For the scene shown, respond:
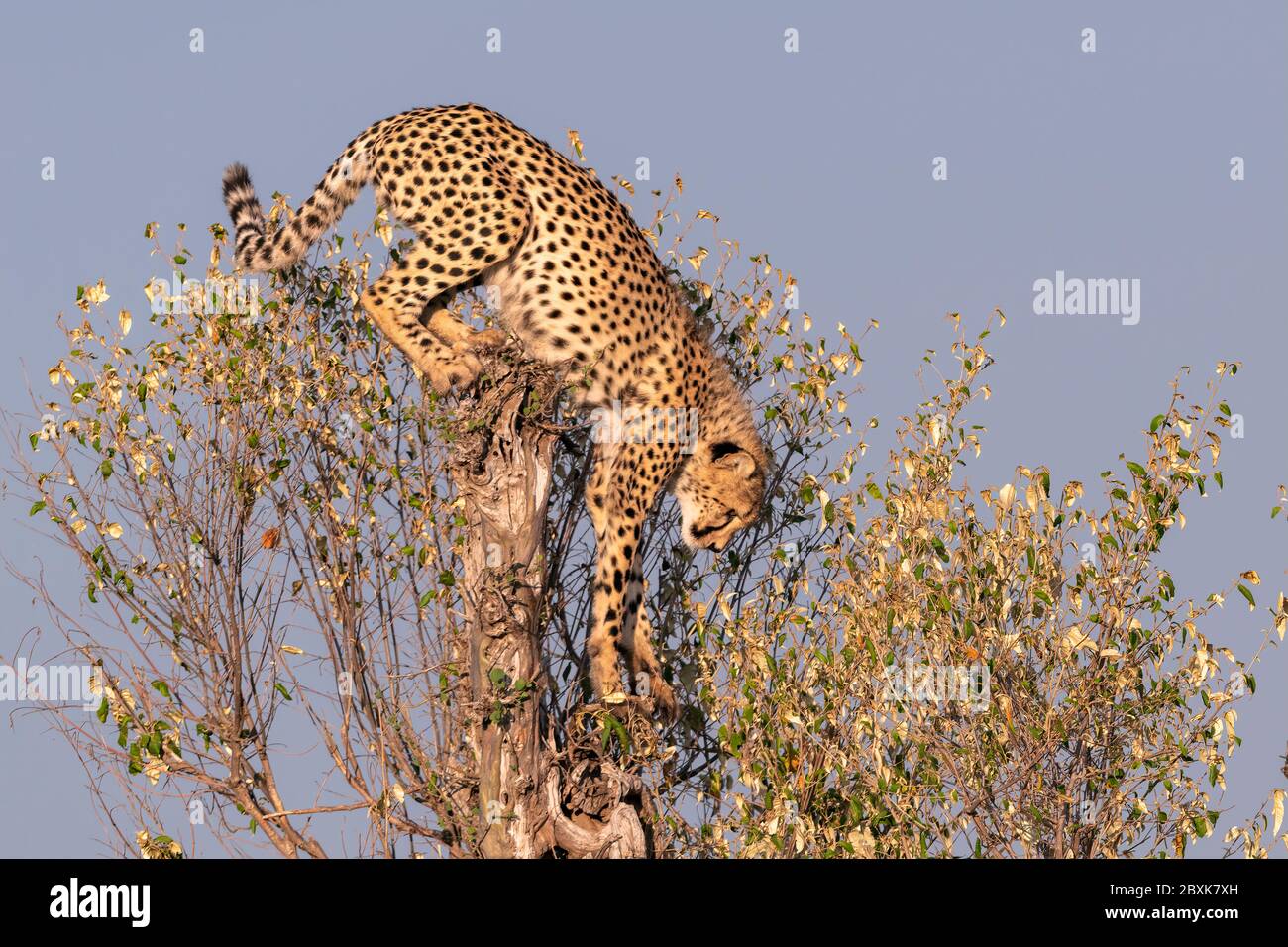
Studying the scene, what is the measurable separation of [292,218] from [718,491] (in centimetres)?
271

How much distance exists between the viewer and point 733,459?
976cm

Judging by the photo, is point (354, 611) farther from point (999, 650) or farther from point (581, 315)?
point (999, 650)

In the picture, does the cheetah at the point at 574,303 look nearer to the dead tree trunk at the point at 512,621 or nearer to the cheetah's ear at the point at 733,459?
the cheetah's ear at the point at 733,459

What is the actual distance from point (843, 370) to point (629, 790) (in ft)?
8.34

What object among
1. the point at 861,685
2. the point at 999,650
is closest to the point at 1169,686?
the point at 999,650

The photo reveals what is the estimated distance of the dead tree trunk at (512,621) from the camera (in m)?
7.91

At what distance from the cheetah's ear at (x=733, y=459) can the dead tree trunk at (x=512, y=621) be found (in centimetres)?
189

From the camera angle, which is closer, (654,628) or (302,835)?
(302,835)

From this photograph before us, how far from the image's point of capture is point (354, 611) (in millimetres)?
8570

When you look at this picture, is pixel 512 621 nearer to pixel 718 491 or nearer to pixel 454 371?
pixel 454 371

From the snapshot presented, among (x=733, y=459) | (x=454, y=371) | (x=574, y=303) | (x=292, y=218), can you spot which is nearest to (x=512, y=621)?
(x=454, y=371)

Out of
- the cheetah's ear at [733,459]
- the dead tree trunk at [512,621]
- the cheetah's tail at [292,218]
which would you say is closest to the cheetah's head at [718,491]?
the cheetah's ear at [733,459]

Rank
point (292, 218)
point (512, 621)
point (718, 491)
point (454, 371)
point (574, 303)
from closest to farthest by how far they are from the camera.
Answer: point (512, 621) < point (454, 371) < point (574, 303) < point (292, 218) < point (718, 491)

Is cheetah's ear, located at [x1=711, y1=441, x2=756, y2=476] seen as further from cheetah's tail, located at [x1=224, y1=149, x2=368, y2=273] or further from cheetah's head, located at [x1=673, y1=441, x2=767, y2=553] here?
cheetah's tail, located at [x1=224, y1=149, x2=368, y2=273]
